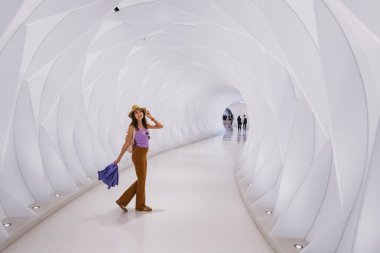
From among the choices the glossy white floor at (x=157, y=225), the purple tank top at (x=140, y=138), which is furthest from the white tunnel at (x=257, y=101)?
the purple tank top at (x=140, y=138)

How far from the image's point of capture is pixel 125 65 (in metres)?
18.3

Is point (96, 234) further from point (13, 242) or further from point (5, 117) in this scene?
point (5, 117)

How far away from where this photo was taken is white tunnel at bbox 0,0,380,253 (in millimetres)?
5086

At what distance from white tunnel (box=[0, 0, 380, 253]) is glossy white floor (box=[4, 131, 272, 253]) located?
0.56 m

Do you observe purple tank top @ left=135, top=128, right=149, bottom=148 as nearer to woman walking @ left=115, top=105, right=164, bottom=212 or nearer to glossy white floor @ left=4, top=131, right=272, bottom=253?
woman walking @ left=115, top=105, right=164, bottom=212

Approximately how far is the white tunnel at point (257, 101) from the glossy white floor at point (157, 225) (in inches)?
22.1

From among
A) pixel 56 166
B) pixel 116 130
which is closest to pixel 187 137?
pixel 116 130

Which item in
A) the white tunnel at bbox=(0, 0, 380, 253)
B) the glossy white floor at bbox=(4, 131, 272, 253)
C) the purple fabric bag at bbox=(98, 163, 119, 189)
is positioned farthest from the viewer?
the purple fabric bag at bbox=(98, 163, 119, 189)

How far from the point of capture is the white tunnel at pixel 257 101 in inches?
200

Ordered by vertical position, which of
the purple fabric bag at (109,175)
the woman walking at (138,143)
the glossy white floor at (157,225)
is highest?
the woman walking at (138,143)

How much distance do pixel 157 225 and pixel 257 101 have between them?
30.1ft

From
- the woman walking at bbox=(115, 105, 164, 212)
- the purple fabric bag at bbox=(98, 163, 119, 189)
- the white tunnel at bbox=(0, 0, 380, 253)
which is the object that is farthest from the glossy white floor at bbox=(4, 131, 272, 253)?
the woman walking at bbox=(115, 105, 164, 212)

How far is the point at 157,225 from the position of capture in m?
8.48

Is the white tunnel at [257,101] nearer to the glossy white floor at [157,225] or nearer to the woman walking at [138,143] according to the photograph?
the glossy white floor at [157,225]
